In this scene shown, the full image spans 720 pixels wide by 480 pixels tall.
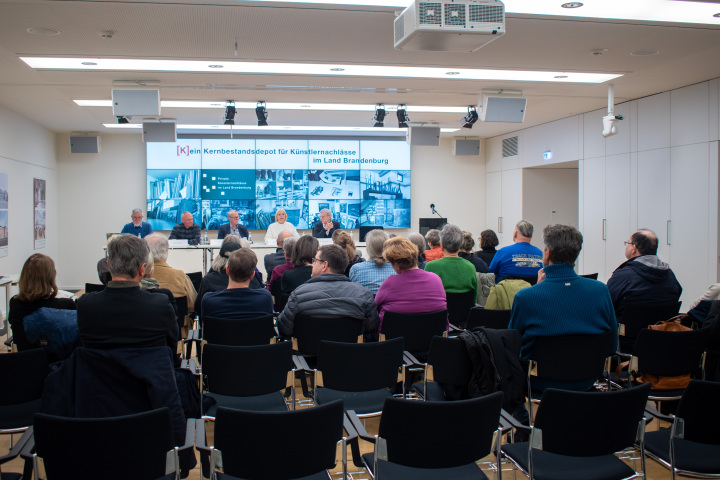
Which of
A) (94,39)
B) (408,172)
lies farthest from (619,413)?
(408,172)

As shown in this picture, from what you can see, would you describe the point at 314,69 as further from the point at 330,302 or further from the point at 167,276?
the point at 330,302

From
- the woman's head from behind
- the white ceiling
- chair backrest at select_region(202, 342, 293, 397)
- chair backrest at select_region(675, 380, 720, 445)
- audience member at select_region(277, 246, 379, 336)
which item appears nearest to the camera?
chair backrest at select_region(675, 380, 720, 445)

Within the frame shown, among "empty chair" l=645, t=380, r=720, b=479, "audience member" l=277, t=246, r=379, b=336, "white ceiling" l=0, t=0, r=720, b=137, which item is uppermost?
"white ceiling" l=0, t=0, r=720, b=137

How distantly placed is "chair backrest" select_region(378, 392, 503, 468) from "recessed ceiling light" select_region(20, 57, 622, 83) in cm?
494

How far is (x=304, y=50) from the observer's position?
5.66 m

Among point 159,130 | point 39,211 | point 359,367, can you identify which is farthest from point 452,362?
point 39,211

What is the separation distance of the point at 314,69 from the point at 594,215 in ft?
17.5

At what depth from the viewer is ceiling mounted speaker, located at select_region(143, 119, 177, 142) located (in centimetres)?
900

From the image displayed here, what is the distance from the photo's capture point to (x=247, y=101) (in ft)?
27.5

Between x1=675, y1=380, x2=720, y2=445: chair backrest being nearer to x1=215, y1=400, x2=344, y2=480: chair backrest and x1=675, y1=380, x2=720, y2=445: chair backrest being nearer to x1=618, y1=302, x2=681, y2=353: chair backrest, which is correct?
x1=215, y1=400, x2=344, y2=480: chair backrest

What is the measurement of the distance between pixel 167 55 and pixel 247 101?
2.60m

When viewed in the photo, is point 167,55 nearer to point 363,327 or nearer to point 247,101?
point 247,101

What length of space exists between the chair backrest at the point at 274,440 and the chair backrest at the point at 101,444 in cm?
21

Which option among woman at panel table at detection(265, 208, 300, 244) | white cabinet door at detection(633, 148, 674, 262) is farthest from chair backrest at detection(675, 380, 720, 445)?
woman at panel table at detection(265, 208, 300, 244)
